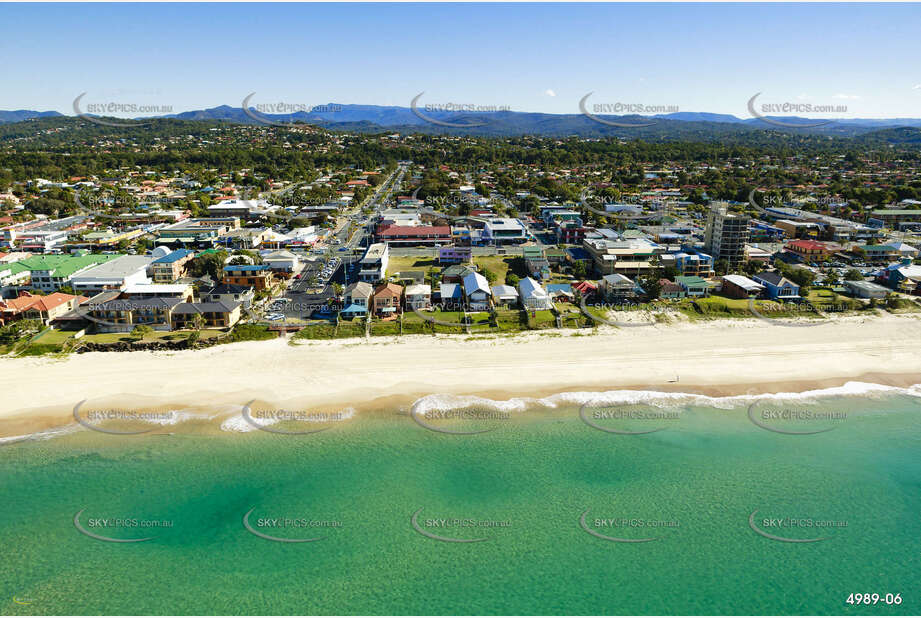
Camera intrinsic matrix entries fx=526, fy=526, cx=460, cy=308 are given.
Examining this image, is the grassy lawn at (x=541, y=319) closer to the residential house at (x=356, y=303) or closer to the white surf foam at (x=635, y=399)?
the white surf foam at (x=635, y=399)

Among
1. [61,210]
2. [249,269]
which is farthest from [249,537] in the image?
[61,210]

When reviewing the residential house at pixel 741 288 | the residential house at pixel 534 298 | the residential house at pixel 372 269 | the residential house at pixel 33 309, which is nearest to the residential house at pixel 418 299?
the residential house at pixel 372 269

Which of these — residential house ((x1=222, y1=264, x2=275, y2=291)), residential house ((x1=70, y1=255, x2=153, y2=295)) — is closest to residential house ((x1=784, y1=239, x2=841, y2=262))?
residential house ((x1=222, y1=264, x2=275, y2=291))

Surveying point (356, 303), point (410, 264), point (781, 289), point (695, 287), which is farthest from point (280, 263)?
point (781, 289)

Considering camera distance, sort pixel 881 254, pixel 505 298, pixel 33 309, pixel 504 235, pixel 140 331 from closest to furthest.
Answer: pixel 140 331 < pixel 33 309 < pixel 505 298 < pixel 881 254 < pixel 504 235

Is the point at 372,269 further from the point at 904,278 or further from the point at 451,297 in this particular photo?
the point at 904,278

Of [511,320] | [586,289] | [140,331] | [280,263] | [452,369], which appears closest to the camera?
[452,369]
